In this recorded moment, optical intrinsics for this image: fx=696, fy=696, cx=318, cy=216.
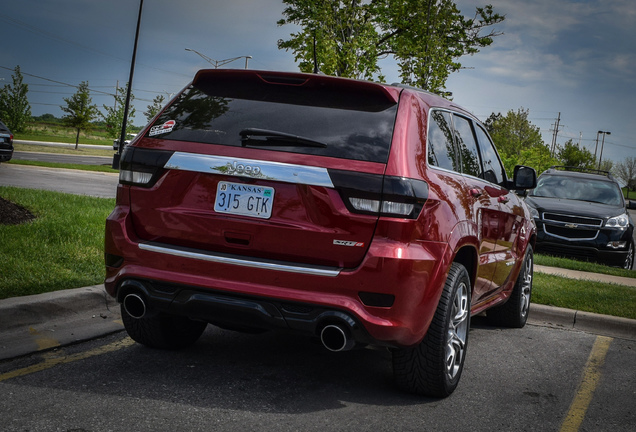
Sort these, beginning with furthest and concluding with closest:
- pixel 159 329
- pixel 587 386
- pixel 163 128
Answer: pixel 587 386
pixel 159 329
pixel 163 128

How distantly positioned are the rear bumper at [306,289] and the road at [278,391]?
463 millimetres

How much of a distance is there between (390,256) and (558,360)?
2.67m

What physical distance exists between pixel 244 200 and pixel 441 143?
1383 mm

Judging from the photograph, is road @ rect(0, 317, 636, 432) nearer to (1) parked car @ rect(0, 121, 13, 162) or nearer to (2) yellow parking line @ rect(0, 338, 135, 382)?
(2) yellow parking line @ rect(0, 338, 135, 382)

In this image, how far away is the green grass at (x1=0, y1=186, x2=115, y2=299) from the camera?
575 cm

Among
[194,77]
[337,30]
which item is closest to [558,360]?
[194,77]

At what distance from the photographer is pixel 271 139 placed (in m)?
3.81

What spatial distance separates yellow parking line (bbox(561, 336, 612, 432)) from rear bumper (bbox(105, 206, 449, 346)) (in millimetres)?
1067

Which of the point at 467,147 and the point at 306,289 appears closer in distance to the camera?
the point at 306,289

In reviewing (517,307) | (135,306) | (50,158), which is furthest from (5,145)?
(135,306)

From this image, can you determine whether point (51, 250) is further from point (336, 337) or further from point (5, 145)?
point (5, 145)

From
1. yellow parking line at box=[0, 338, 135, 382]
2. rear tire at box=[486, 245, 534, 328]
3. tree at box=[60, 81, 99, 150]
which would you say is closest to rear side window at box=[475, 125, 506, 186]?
rear tire at box=[486, 245, 534, 328]

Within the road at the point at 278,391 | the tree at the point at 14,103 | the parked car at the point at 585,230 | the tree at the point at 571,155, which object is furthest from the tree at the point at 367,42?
the tree at the point at 571,155

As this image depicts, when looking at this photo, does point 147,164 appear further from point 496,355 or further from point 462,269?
point 496,355
